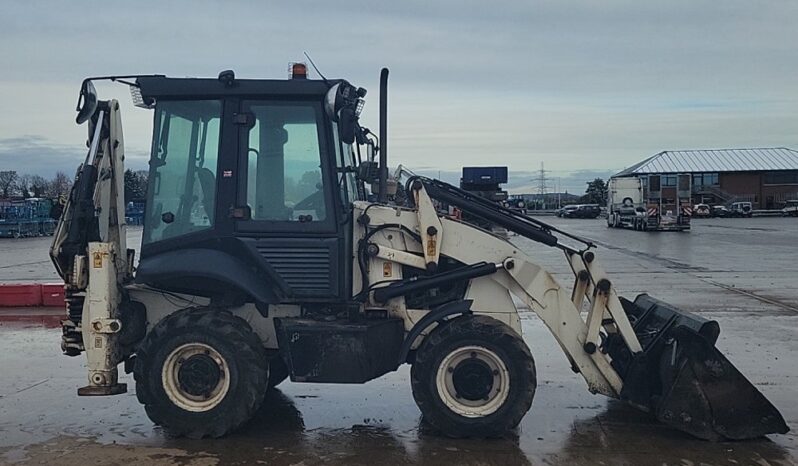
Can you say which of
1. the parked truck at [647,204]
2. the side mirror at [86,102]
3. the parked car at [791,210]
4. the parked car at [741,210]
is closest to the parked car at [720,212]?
the parked car at [741,210]

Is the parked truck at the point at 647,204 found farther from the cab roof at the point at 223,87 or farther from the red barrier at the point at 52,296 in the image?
the cab roof at the point at 223,87

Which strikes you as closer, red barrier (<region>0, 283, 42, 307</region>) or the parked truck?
red barrier (<region>0, 283, 42, 307</region>)

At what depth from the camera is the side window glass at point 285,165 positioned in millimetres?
6281

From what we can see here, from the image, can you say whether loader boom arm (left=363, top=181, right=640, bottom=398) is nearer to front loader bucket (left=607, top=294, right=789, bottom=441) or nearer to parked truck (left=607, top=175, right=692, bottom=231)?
front loader bucket (left=607, top=294, right=789, bottom=441)

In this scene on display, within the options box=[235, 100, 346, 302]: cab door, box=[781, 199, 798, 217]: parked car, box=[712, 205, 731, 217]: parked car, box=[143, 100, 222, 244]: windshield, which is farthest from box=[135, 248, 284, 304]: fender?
box=[781, 199, 798, 217]: parked car

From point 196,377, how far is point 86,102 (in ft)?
7.87

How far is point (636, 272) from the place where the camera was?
20.1 meters

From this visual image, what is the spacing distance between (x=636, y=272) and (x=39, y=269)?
55.1ft

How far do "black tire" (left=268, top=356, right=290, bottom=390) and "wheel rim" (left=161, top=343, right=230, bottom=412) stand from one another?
0.69 m

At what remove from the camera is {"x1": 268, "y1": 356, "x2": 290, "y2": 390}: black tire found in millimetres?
6996

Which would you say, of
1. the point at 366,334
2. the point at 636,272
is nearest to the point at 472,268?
the point at 366,334

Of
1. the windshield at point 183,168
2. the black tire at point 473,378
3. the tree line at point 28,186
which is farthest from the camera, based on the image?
the tree line at point 28,186

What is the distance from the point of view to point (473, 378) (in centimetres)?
619

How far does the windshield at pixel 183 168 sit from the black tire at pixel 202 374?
80cm
